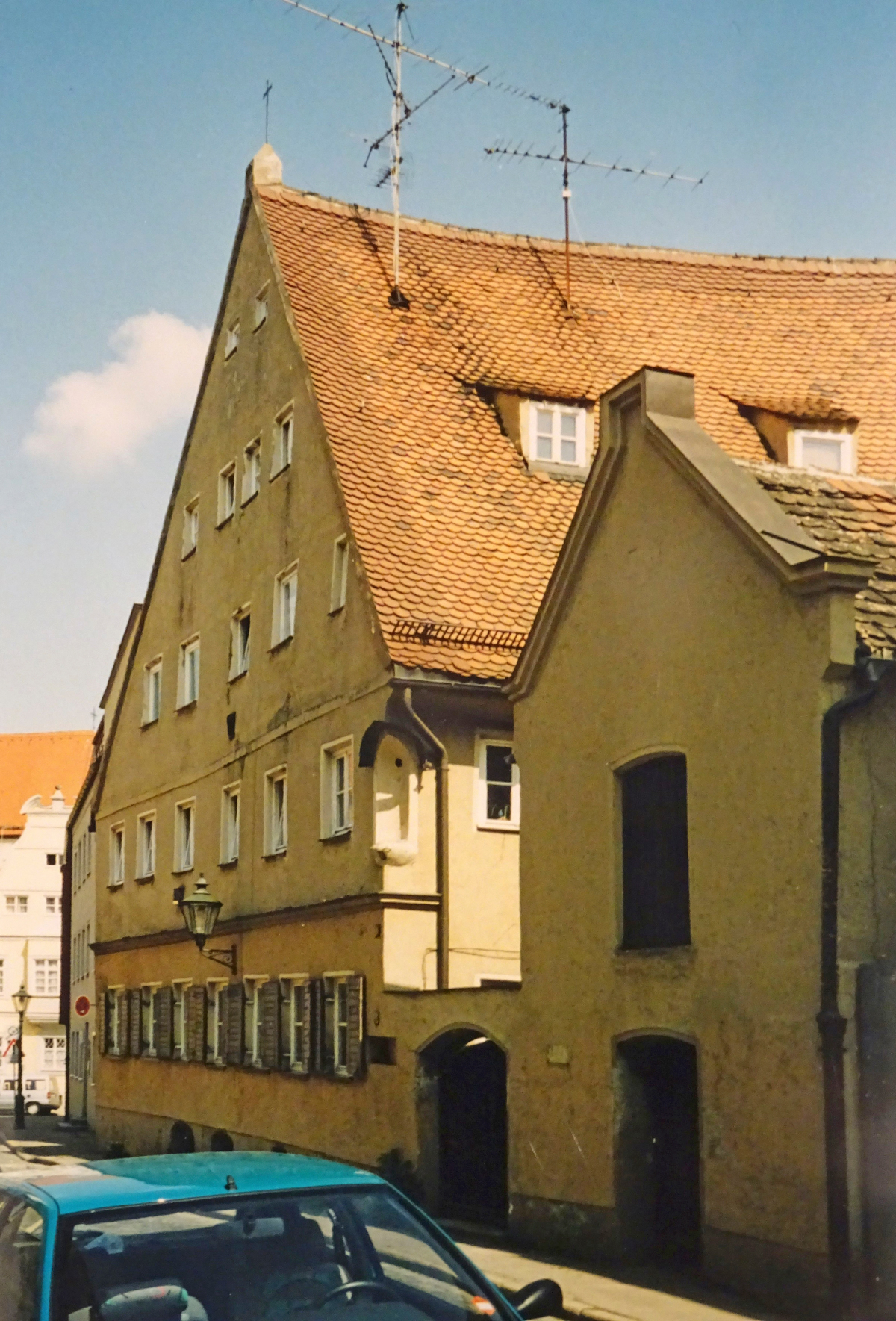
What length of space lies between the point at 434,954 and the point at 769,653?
27.0ft

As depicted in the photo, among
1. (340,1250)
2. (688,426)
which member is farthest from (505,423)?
(340,1250)

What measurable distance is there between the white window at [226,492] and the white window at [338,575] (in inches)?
249

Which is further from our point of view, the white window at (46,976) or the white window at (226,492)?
the white window at (46,976)

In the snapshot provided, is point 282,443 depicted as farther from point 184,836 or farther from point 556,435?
point 184,836

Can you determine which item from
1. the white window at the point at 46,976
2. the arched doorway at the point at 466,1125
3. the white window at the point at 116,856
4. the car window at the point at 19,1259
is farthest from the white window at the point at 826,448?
the white window at the point at 46,976

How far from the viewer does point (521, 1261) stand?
46.0 ft

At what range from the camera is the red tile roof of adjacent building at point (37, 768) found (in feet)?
277

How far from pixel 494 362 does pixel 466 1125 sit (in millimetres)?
11726

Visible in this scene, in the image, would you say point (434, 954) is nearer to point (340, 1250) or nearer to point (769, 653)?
point (769, 653)

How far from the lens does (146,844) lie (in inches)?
1238

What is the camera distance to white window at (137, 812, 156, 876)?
30781 millimetres

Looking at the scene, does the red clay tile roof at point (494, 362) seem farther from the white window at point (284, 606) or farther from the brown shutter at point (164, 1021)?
the brown shutter at point (164, 1021)

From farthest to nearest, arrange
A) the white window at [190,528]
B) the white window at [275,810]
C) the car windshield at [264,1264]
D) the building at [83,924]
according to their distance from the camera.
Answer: the building at [83,924]
the white window at [190,528]
the white window at [275,810]
the car windshield at [264,1264]

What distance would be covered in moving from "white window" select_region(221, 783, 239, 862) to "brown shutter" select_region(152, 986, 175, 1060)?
13.1 feet
